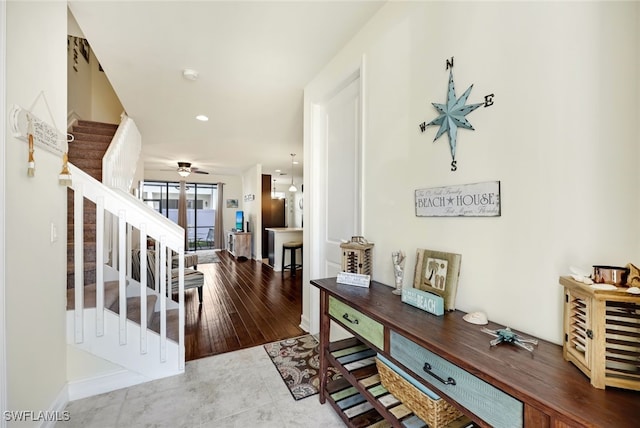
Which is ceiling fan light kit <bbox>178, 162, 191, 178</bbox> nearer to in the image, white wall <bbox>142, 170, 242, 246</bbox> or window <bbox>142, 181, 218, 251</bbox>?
white wall <bbox>142, 170, 242, 246</bbox>

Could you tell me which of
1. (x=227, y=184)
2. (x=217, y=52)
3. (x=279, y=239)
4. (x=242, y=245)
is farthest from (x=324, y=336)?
(x=227, y=184)

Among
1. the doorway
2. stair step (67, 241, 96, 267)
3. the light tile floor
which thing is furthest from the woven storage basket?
stair step (67, 241, 96, 267)

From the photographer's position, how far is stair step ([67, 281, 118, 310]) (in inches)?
77.5

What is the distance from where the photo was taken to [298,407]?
69.6 inches

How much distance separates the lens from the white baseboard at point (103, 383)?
1.83 meters

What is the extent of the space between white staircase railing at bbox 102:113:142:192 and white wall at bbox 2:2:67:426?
125cm

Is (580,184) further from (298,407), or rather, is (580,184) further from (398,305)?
(298,407)

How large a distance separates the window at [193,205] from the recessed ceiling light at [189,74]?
7079mm

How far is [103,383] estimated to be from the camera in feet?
6.24

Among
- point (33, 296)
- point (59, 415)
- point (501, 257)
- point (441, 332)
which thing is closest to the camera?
point (441, 332)

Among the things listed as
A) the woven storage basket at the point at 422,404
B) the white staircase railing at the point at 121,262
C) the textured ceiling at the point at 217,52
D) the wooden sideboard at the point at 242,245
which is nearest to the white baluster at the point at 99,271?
the white staircase railing at the point at 121,262

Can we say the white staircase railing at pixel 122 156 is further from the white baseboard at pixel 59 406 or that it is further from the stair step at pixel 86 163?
the white baseboard at pixel 59 406

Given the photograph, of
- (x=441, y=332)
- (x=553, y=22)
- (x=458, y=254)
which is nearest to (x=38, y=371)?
(x=441, y=332)

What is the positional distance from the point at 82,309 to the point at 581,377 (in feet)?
8.78
